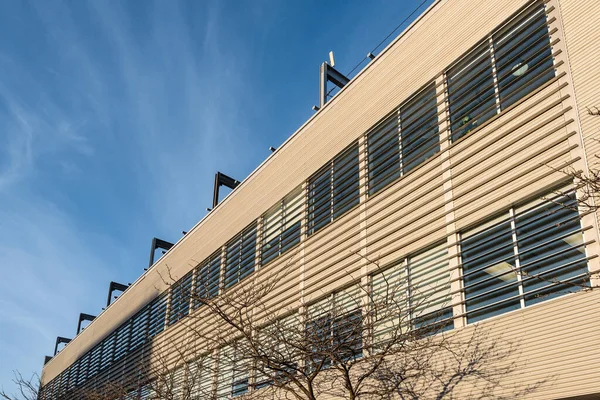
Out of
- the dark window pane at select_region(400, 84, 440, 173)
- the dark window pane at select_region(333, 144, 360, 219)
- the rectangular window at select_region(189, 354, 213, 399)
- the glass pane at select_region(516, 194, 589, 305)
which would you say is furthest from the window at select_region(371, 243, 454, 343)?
the rectangular window at select_region(189, 354, 213, 399)

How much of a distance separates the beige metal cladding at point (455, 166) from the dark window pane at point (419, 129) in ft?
0.84

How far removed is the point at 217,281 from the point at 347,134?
8295mm

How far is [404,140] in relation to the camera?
14320 millimetres

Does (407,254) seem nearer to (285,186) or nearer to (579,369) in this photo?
(579,369)

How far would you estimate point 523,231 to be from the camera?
10.7 meters

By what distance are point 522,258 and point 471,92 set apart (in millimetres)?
3838

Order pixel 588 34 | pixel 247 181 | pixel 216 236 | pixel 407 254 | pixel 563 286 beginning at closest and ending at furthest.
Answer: pixel 563 286 < pixel 588 34 < pixel 407 254 < pixel 247 181 < pixel 216 236

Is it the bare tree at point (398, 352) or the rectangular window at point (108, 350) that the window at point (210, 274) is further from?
the rectangular window at point (108, 350)

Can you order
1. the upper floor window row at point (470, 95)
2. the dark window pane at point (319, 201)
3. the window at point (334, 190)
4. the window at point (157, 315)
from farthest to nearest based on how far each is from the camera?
the window at point (157, 315) → the dark window pane at point (319, 201) → the window at point (334, 190) → the upper floor window row at point (470, 95)

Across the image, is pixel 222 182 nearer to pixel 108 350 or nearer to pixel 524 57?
pixel 108 350

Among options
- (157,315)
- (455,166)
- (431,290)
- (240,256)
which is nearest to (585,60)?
(455,166)

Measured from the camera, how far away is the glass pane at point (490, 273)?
10.7 meters

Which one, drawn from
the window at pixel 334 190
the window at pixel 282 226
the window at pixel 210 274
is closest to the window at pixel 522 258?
the window at pixel 334 190

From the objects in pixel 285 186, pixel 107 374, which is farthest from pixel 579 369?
pixel 107 374
